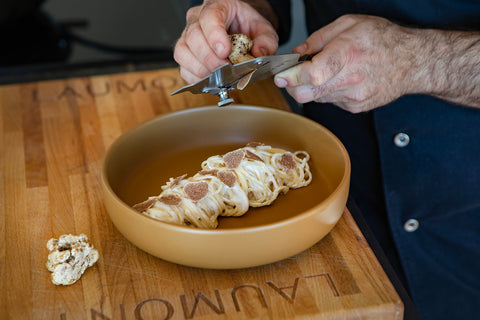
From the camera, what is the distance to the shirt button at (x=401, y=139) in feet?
4.24

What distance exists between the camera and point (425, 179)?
1330 millimetres

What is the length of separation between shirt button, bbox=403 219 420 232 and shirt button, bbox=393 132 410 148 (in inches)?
8.0

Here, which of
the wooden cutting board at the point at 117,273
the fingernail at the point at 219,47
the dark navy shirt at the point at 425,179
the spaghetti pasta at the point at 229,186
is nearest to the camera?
the wooden cutting board at the point at 117,273

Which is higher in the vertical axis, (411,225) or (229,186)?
(229,186)

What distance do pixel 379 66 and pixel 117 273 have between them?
2.21ft

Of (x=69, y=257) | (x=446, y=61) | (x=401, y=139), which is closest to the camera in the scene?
(x=69, y=257)

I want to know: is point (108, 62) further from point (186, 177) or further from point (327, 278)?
point (327, 278)

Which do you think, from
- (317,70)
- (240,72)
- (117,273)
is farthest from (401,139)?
(117,273)

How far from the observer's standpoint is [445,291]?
142cm

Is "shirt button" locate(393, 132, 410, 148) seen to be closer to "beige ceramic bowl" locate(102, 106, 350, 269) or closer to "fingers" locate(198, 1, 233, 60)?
"beige ceramic bowl" locate(102, 106, 350, 269)

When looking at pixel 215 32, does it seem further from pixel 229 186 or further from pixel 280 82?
pixel 229 186

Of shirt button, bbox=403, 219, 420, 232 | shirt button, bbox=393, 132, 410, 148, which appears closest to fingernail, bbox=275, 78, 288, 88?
shirt button, bbox=393, 132, 410, 148

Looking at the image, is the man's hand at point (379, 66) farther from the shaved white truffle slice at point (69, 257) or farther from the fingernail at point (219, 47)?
the shaved white truffle slice at point (69, 257)

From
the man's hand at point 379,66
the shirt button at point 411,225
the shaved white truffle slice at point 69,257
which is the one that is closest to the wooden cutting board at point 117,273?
the shaved white truffle slice at point 69,257
